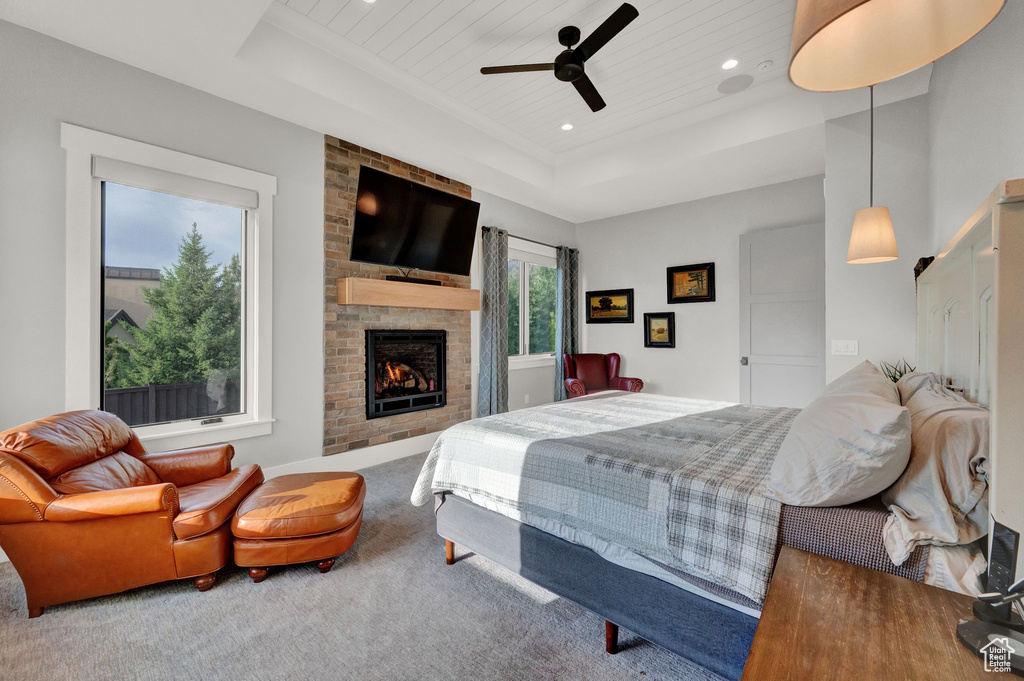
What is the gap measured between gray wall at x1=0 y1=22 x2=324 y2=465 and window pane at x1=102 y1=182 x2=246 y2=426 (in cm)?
25

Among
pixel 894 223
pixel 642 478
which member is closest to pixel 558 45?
pixel 894 223

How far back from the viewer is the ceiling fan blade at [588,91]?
2.75m

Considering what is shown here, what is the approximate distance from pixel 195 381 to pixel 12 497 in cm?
138

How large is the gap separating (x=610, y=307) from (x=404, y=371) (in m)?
3.01

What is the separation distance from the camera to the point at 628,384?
17.0ft

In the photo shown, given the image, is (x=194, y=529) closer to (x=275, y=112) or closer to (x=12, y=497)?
(x=12, y=497)

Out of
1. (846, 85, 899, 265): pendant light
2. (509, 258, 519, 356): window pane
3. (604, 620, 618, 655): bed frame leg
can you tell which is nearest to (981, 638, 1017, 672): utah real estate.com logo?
(604, 620, 618, 655): bed frame leg

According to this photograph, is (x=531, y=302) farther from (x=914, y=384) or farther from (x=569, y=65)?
(x=914, y=384)

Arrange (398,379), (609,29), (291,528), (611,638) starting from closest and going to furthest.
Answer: (611,638) < (291,528) < (609,29) < (398,379)

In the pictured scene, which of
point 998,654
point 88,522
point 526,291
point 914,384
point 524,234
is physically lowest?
point 88,522

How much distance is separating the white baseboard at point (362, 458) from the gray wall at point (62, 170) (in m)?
0.08

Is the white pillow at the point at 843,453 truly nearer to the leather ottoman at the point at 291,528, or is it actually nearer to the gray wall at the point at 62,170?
the leather ottoman at the point at 291,528

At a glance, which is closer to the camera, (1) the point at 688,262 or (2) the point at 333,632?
(2) the point at 333,632

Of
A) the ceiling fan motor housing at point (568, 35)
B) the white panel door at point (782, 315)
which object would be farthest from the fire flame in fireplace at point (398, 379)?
the white panel door at point (782, 315)
